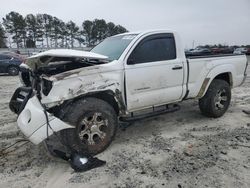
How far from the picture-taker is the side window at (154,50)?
5.09m

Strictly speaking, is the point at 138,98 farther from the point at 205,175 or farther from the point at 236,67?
the point at 236,67

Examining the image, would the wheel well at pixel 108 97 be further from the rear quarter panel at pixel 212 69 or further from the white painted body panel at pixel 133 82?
the rear quarter panel at pixel 212 69

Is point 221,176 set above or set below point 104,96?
below

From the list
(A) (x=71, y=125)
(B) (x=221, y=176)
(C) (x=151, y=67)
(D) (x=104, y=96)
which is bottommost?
(B) (x=221, y=176)

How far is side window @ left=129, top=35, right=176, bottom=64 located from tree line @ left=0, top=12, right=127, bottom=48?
168 feet

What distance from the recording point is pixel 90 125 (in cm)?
447

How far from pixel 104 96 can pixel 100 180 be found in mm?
1428

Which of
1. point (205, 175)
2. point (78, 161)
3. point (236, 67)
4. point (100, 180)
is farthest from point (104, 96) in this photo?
point (236, 67)

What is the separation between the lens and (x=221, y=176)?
386 cm

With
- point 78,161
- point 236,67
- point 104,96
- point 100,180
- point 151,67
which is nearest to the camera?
point 100,180

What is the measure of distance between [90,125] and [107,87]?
0.64 metres

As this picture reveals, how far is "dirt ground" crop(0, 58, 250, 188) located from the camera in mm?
3805

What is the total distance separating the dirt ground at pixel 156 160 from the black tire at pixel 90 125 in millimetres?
266

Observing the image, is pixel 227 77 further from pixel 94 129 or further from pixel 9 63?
pixel 9 63
